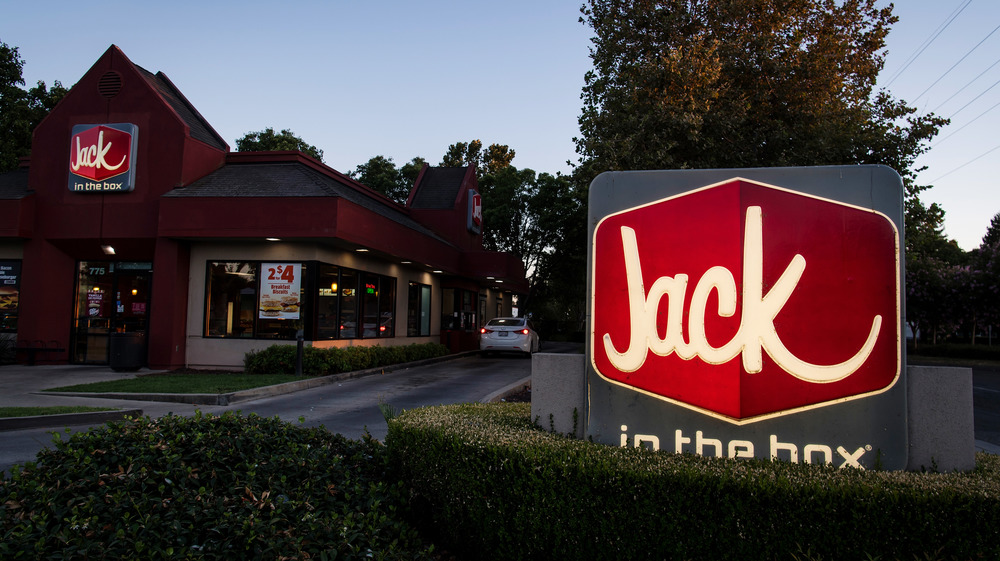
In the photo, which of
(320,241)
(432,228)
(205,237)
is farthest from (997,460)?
(432,228)

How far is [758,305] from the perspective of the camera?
4.30 metres

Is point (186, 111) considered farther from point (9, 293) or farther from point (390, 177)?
point (390, 177)

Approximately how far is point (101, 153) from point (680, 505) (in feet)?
62.0

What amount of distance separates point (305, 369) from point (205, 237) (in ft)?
14.3

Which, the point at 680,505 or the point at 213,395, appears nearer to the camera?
the point at 680,505

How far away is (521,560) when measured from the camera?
146 inches

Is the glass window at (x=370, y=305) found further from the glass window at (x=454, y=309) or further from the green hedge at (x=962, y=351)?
the green hedge at (x=962, y=351)

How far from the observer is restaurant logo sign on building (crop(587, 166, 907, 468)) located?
165 inches

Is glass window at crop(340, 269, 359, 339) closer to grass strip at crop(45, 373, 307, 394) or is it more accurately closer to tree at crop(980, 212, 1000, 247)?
grass strip at crop(45, 373, 307, 394)

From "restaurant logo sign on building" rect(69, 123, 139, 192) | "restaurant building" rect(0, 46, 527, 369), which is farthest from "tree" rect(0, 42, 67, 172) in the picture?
"restaurant logo sign on building" rect(69, 123, 139, 192)

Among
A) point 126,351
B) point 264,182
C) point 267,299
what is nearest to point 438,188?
point 264,182

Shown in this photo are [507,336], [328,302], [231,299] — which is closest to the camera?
[231,299]

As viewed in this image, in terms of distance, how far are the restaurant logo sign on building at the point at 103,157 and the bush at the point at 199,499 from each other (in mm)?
15035

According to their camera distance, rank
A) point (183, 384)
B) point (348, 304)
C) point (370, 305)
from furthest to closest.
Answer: point (370, 305), point (348, 304), point (183, 384)
